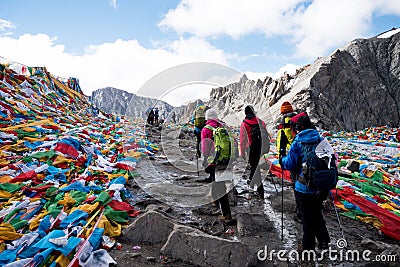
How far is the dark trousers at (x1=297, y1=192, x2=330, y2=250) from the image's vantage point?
341cm

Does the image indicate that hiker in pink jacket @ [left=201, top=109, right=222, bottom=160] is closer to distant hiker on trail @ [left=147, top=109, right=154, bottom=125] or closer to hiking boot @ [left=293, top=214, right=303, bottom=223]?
hiking boot @ [left=293, top=214, right=303, bottom=223]

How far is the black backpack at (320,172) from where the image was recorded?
3170 millimetres

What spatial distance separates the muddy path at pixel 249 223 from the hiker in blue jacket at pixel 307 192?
0.42 meters

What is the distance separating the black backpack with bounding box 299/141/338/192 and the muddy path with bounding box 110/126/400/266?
1.16 metres

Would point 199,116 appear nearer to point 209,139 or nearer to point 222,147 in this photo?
point 209,139

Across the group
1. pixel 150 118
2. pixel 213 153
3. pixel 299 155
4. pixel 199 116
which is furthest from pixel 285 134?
pixel 150 118

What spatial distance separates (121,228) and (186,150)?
28.0 ft

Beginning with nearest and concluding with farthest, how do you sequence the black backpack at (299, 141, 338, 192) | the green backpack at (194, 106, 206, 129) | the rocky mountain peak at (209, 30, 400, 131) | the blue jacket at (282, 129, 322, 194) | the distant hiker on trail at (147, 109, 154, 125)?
the black backpack at (299, 141, 338, 192) < the blue jacket at (282, 129, 322, 194) < the green backpack at (194, 106, 206, 129) < the distant hiker on trail at (147, 109, 154, 125) < the rocky mountain peak at (209, 30, 400, 131)

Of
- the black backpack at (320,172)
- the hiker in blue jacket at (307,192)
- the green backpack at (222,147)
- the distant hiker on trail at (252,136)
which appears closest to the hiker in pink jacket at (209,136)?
the green backpack at (222,147)

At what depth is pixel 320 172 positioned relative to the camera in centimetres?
317

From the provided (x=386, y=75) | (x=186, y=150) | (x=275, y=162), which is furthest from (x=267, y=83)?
(x=275, y=162)

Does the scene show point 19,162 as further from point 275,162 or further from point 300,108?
point 300,108

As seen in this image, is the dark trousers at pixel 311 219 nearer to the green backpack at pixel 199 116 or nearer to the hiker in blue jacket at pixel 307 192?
the hiker in blue jacket at pixel 307 192

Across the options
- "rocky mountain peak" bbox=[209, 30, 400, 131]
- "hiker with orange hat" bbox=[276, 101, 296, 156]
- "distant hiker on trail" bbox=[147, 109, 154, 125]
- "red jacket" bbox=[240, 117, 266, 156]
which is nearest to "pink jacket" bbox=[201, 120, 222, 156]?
"red jacket" bbox=[240, 117, 266, 156]
